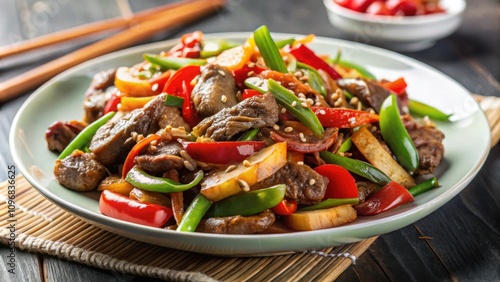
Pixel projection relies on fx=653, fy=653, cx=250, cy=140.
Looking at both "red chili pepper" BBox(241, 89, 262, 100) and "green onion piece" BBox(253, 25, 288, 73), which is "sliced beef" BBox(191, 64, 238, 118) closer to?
"red chili pepper" BBox(241, 89, 262, 100)

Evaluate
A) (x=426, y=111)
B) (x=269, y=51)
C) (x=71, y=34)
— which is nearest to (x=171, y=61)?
(x=269, y=51)

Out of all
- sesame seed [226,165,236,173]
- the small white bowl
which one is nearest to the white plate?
sesame seed [226,165,236,173]

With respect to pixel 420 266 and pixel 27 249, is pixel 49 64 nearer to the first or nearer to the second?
pixel 27 249

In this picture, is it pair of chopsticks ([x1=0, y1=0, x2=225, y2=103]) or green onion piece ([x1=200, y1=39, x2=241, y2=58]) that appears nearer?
green onion piece ([x1=200, y1=39, x2=241, y2=58])

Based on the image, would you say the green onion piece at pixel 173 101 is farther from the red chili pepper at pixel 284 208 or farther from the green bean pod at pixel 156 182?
the red chili pepper at pixel 284 208

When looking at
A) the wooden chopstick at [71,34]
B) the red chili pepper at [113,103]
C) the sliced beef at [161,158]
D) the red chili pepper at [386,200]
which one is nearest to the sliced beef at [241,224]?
the sliced beef at [161,158]

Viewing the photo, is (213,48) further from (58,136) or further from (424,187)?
(424,187)
